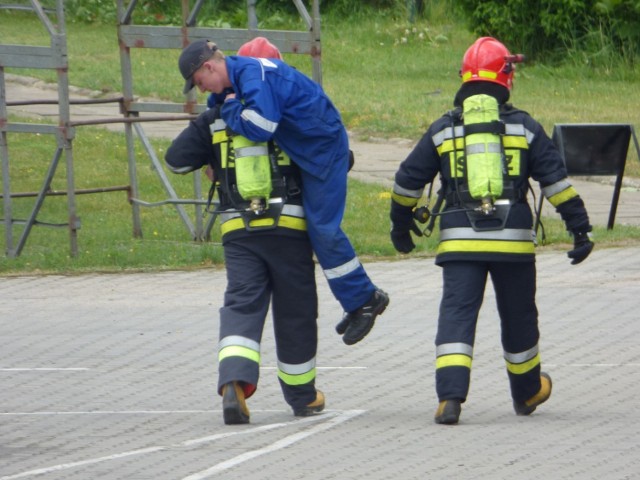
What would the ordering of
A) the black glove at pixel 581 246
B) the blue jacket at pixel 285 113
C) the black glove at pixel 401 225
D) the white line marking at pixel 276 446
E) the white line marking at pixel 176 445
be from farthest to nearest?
the black glove at pixel 401 225, the black glove at pixel 581 246, the blue jacket at pixel 285 113, the white line marking at pixel 176 445, the white line marking at pixel 276 446

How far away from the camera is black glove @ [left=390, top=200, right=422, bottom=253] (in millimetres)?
6785

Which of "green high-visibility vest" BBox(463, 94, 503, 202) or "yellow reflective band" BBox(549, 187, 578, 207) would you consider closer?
"green high-visibility vest" BBox(463, 94, 503, 202)

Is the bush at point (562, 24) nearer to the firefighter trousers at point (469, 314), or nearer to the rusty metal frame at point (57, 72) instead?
the rusty metal frame at point (57, 72)

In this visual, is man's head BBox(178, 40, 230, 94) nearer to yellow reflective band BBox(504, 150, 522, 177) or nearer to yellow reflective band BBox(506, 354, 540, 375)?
yellow reflective band BBox(504, 150, 522, 177)

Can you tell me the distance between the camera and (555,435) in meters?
6.22

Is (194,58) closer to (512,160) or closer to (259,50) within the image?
(259,50)

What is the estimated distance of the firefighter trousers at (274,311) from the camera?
6.49 meters

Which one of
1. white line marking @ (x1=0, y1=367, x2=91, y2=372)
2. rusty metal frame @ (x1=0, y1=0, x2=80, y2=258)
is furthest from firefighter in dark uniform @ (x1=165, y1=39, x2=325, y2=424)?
rusty metal frame @ (x1=0, y1=0, x2=80, y2=258)

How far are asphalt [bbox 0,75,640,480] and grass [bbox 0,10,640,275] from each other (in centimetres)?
A: 68

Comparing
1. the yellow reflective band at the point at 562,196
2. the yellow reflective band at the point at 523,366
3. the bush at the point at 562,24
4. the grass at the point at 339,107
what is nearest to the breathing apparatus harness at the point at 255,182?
the yellow reflective band at the point at 562,196

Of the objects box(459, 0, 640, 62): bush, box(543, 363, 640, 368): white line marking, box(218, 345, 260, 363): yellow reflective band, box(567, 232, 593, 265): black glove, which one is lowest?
box(543, 363, 640, 368): white line marking

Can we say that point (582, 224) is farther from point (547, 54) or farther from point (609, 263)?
point (547, 54)

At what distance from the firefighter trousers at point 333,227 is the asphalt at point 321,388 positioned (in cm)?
64

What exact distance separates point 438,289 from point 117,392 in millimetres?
3318
